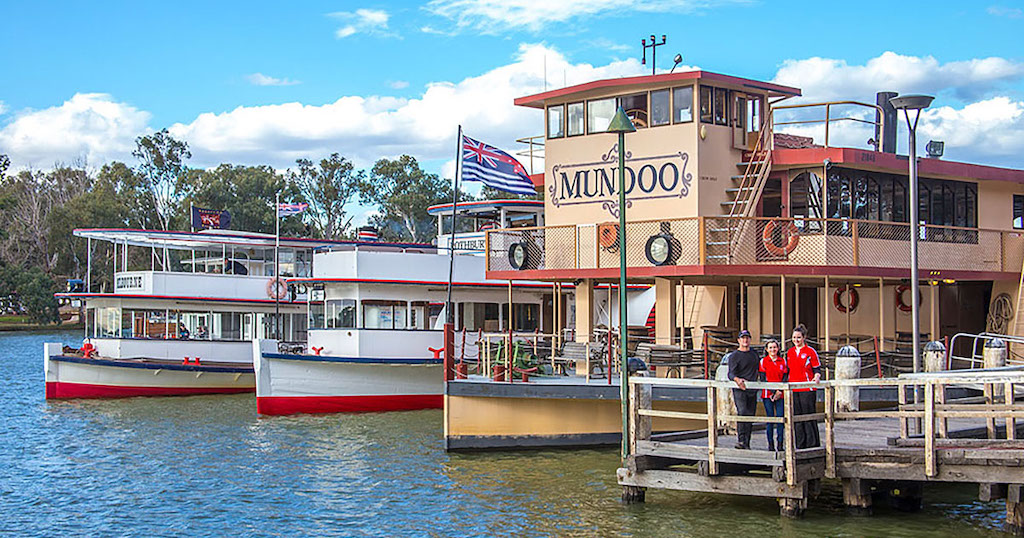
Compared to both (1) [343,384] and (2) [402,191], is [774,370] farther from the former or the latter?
(2) [402,191]

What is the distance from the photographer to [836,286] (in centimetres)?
2552

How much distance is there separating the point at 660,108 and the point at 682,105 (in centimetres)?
46

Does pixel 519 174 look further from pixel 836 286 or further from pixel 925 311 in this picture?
pixel 925 311

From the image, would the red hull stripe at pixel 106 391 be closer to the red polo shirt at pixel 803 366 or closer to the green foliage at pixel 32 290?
Result: the red polo shirt at pixel 803 366

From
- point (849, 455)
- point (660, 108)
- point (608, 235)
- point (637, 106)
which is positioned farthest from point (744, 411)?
point (637, 106)

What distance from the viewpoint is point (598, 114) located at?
24.0m

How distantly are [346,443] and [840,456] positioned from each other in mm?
11860

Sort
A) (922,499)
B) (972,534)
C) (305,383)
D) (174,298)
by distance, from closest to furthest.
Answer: (972,534), (922,499), (305,383), (174,298)

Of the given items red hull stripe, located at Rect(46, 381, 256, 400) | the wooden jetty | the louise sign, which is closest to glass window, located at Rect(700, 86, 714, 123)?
the louise sign

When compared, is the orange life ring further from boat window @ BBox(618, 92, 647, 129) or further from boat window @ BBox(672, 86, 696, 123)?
boat window @ BBox(618, 92, 647, 129)

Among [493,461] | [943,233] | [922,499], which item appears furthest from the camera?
[943,233]

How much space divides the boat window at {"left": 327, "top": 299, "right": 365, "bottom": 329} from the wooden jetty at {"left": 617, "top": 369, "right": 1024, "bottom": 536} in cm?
1496

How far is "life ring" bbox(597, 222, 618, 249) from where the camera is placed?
2256 cm

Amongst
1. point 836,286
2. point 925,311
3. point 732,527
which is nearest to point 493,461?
point 732,527
